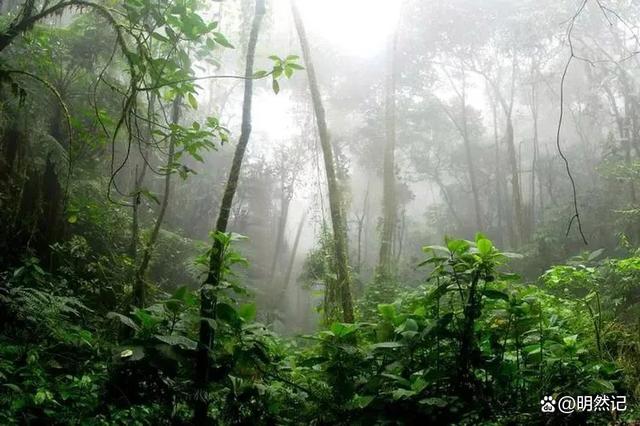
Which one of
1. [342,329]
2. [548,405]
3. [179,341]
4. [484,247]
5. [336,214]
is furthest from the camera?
[336,214]

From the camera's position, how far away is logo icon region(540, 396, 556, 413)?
306cm

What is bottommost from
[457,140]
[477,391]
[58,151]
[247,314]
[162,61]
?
[477,391]

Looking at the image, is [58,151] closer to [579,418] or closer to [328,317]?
[328,317]

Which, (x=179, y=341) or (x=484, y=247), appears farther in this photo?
(x=484, y=247)

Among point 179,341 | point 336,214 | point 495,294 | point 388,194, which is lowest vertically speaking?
point 179,341

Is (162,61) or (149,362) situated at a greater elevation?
(162,61)

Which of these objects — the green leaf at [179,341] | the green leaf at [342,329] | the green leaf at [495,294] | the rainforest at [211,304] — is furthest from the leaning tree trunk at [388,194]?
the green leaf at [179,341]

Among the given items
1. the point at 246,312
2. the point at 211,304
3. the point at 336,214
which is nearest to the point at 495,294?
the point at 246,312

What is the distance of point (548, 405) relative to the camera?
3.07 metres

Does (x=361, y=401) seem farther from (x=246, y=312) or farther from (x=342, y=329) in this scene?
(x=246, y=312)

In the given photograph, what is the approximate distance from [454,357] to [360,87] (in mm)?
17602

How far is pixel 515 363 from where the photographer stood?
3.38m

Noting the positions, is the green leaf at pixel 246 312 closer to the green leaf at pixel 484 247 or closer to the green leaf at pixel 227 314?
the green leaf at pixel 227 314

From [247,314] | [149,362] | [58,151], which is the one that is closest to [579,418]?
[247,314]
